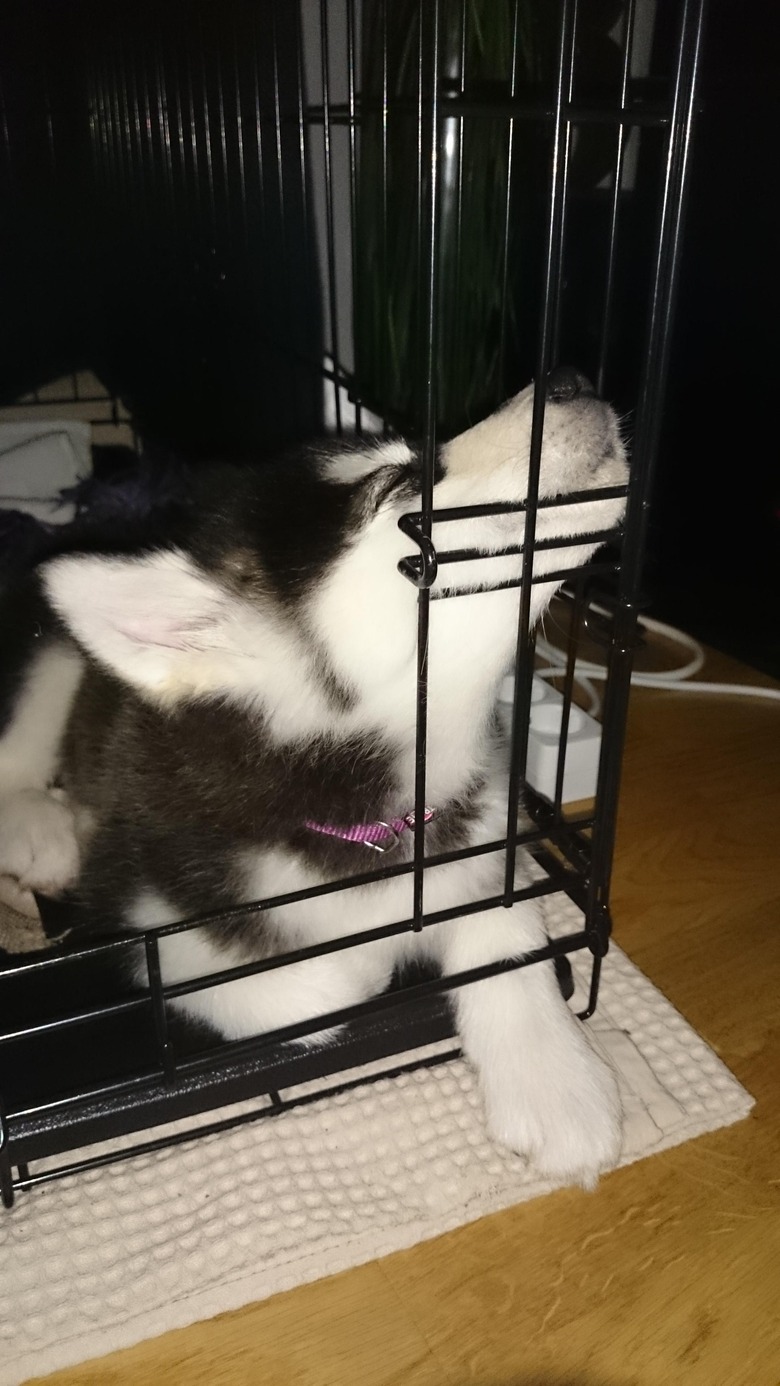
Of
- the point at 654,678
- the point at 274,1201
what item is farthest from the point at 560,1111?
the point at 654,678

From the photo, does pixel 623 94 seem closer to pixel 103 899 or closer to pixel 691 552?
pixel 103 899

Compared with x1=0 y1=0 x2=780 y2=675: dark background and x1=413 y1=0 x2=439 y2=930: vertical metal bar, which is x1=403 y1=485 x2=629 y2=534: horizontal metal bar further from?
x1=0 y1=0 x2=780 y2=675: dark background

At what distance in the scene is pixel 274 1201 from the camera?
3.15ft

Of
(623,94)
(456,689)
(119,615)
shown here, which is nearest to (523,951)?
(456,689)

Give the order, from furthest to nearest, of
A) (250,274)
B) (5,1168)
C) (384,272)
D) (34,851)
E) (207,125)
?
(250,274) → (207,125) → (384,272) → (34,851) → (5,1168)

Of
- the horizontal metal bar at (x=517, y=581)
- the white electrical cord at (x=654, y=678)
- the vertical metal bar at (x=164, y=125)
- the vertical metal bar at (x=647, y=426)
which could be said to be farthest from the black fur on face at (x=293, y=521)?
the vertical metal bar at (x=164, y=125)

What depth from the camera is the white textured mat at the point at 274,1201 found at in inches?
34.4

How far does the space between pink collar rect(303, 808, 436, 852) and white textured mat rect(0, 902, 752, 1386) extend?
270 millimetres

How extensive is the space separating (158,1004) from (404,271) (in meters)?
1.23

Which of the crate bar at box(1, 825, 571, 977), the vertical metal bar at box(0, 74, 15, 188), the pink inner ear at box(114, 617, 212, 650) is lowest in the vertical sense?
the crate bar at box(1, 825, 571, 977)

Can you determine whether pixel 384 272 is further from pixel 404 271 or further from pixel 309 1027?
pixel 309 1027

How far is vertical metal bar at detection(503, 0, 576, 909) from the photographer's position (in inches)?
27.3

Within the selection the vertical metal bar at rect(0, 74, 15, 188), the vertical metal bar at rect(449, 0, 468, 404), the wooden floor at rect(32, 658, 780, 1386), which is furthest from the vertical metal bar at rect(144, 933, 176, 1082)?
the vertical metal bar at rect(0, 74, 15, 188)

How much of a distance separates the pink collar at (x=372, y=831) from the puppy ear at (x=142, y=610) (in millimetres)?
210
